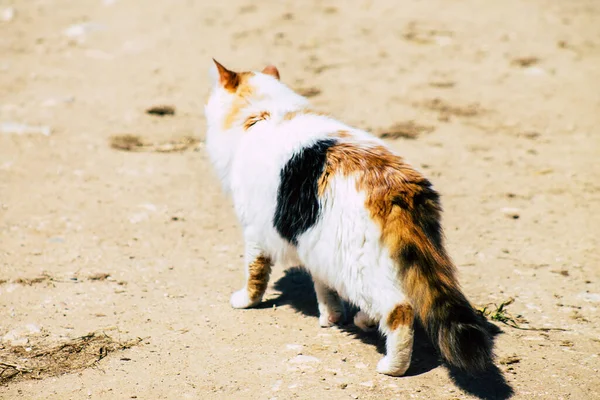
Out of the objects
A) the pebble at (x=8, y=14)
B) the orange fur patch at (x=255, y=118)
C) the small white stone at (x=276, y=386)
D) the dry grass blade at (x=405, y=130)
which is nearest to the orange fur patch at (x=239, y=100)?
the orange fur patch at (x=255, y=118)

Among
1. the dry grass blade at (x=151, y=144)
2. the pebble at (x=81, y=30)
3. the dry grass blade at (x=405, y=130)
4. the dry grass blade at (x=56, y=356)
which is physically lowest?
the dry grass blade at (x=56, y=356)

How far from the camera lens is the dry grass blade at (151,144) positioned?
638 centimetres

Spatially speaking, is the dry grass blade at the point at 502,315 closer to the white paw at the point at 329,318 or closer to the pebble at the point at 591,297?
the pebble at the point at 591,297

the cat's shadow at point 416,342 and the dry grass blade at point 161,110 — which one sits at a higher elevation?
the dry grass blade at point 161,110

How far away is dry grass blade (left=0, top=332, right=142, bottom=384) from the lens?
368 cm

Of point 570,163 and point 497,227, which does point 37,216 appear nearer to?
point 497,227

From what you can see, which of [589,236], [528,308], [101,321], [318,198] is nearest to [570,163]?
[589,236]

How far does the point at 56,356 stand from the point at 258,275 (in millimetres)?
1232

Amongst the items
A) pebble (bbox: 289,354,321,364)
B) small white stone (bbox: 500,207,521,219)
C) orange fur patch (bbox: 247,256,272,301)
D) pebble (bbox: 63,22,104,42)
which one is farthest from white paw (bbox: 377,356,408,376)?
pebble (bbox: 63,22,104,42)

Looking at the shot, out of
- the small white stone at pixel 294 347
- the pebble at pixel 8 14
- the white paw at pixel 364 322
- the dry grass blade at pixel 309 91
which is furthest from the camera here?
the pebble at pixel 8 14

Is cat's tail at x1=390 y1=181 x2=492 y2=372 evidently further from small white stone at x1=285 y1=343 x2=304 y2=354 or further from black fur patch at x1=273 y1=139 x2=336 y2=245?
small white stone at x1=285 y1=343 x2=304 y2=354

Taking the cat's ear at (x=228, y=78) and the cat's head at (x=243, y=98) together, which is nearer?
the cat's head at (x=243, y=98)

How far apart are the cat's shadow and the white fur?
0.14 metres

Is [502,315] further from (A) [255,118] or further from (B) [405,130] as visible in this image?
(B) [405,130]
